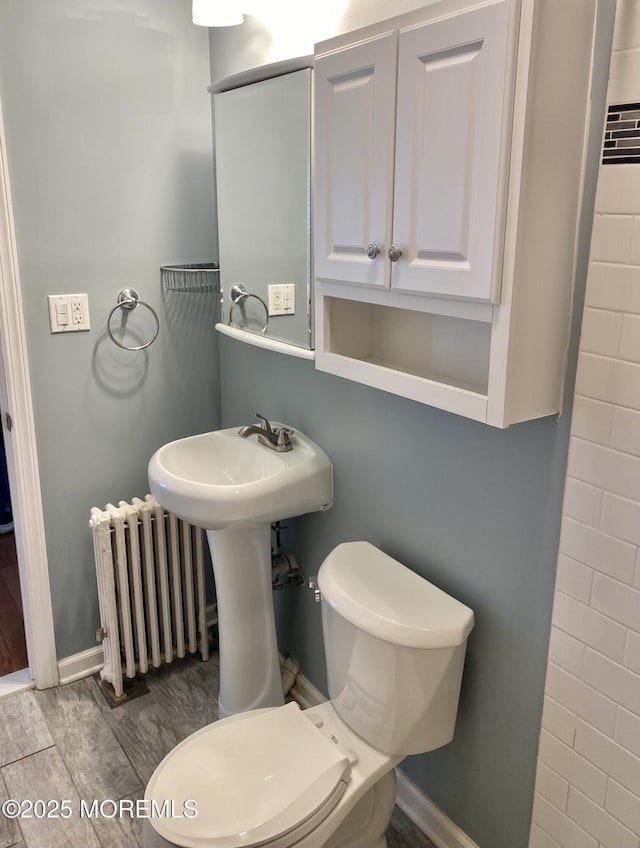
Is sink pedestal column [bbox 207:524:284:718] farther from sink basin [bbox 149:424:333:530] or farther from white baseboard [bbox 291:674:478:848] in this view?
white baseboard [bbox 291:674:478:848]

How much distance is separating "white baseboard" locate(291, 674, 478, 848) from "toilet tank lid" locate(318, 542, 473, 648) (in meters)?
0.60

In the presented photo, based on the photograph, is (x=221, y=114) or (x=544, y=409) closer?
(x=544, y=409)

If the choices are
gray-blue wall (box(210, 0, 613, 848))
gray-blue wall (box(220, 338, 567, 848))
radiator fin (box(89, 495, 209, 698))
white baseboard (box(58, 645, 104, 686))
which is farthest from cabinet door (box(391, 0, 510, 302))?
white baseboard (box(58, 645, 104, 686))

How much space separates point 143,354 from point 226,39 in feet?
3.18

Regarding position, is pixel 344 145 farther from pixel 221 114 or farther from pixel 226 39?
pixel 226 39

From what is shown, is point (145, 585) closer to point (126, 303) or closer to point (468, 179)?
point (126, 303)

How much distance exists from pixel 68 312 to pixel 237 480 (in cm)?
71

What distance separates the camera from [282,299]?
1.87 m

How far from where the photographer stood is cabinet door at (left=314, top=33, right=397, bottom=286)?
1252 mm

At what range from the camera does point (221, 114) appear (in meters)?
1.96

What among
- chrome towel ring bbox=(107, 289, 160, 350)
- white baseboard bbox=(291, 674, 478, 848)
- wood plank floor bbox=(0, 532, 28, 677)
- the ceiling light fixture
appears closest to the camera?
white baseboard bbox=(291, 674, 478, 848)

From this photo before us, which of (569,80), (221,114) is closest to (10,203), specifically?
(221,114)

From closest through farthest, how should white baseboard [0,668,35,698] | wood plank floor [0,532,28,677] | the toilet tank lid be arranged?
1. the toilet tank lid
2. white baseboard [0,668,35,698]
3. wood plank floor [0,532,28,677]

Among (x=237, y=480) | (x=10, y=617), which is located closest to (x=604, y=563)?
(x=237, y=480)
